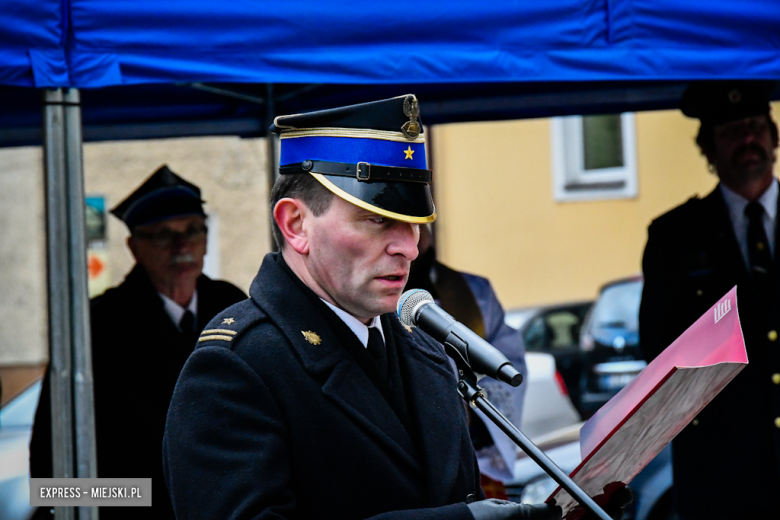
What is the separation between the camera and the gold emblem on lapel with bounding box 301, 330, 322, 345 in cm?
189

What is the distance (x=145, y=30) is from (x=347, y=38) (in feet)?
1.88

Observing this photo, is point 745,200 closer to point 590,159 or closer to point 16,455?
point 16,455

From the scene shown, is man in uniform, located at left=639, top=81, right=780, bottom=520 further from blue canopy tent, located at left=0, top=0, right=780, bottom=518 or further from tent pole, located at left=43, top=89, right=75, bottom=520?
tent pole, located at left=43, top=89, right=75, bottom=520

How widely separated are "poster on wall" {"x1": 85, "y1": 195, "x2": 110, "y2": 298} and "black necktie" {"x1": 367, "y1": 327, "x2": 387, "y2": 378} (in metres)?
10.6

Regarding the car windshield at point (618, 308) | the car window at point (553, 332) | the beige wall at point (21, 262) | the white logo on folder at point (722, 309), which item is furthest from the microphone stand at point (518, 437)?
the beige wall at point (21, 262)

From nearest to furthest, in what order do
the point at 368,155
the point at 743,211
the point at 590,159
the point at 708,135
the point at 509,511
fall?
the point at 509,511 → the point at 368,155 → the point at 743,211 → the point at 708,135 → the point at 590,159

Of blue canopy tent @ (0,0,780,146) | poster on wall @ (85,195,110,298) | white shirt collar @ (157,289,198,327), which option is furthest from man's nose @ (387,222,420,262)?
poster on wall @ (85,195,110,298)

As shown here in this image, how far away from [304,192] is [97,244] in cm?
1068

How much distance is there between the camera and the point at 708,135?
3.87 metres

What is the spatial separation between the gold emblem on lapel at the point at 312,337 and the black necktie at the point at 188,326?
2015 mm

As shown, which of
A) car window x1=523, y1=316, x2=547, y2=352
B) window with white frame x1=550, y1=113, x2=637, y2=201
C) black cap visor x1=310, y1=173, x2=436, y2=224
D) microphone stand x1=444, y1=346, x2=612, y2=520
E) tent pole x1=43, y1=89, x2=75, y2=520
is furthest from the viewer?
window with white frame x1=550, y1=113, x2=637, y2=201

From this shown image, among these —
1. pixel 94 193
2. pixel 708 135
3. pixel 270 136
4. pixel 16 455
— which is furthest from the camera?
pixel 94 193

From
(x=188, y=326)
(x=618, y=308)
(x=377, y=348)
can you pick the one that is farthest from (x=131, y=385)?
(x=618, y=308)

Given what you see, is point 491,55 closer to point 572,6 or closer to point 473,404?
point 572,6
